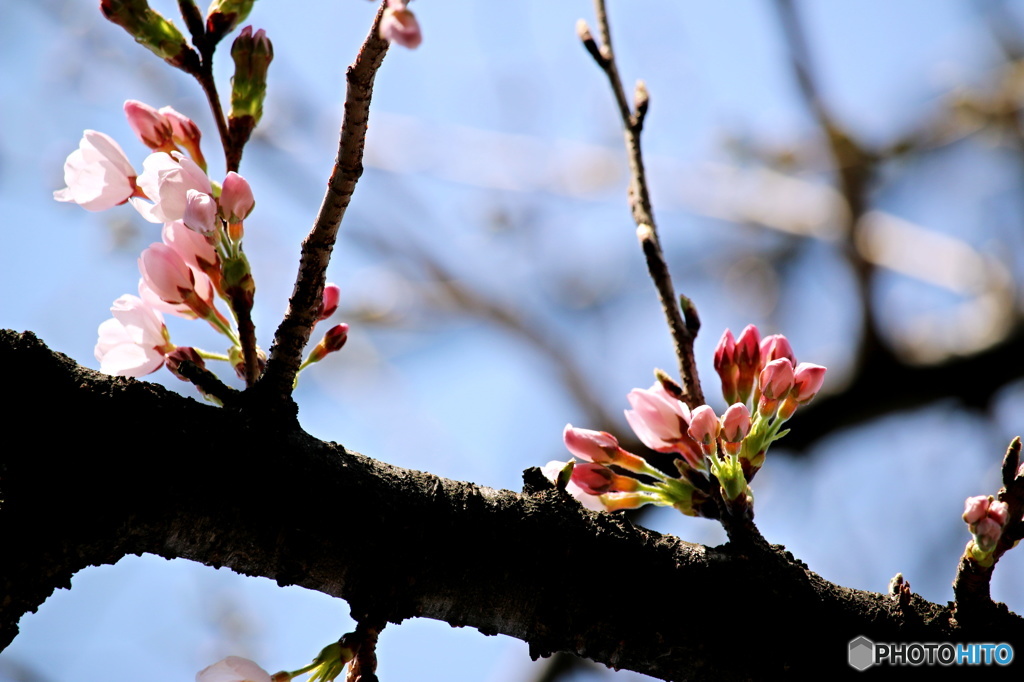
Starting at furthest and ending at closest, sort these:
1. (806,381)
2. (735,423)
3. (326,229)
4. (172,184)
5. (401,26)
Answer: (806,381) → (735,423) → (172,184) → (326,229) → (401,26)

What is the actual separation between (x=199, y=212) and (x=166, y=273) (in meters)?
0.17

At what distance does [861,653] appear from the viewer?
971 mm

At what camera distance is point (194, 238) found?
1015 millimetres

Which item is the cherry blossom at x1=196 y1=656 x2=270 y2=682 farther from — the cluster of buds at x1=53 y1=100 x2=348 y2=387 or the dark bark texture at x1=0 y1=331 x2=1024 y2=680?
the cluster of buds at x1=53 y1=100 x2=348 y2=387

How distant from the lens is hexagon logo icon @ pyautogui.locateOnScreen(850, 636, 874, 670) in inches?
37.9

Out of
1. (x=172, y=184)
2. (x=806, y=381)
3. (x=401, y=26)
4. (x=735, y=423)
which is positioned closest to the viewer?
(x=401, y=26)

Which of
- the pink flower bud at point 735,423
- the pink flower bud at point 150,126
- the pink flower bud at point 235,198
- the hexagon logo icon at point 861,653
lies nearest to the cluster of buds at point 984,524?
the hexagon logo icon at point 861,653

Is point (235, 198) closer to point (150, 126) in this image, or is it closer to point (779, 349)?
point (150, 126)

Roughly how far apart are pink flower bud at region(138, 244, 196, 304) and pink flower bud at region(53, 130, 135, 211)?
0.45ft

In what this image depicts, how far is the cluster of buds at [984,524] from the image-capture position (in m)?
1.01

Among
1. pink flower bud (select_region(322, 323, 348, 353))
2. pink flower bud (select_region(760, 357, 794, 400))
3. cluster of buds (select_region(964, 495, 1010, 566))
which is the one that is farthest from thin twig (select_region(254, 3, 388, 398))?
cluster of buds (select_region(964, 495, 1010, 566))

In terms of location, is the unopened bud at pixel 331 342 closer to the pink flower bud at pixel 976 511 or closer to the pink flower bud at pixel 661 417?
the pink flower bud at pixel 661 417

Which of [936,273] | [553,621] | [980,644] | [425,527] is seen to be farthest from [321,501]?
[936,273]

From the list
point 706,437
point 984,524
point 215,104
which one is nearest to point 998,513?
point 984,524
